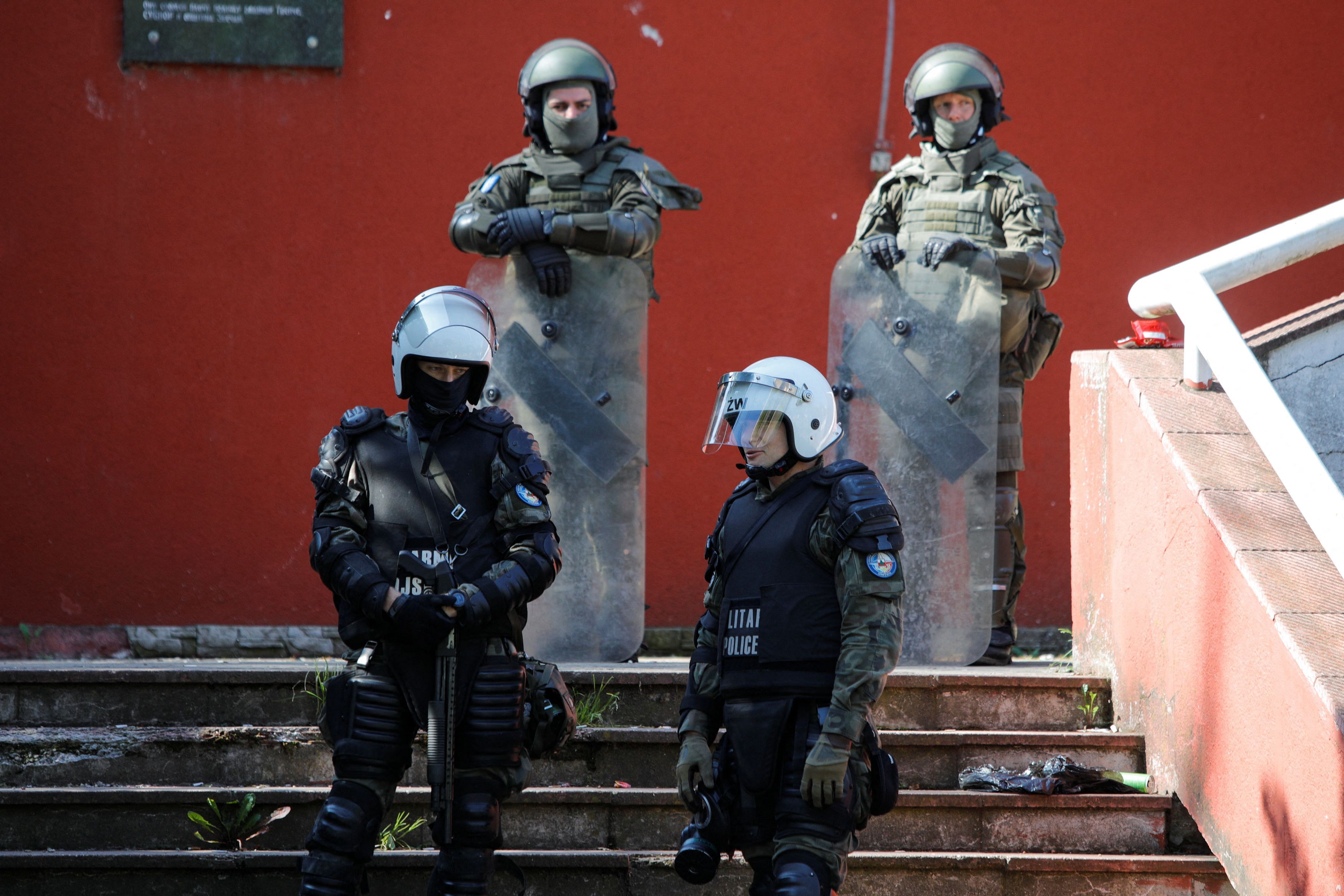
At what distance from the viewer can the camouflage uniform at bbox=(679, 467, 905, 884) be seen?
3797 millimetres

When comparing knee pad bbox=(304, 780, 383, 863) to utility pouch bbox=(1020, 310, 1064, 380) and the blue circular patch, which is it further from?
utility pouch bbox=(1020, 310, 1064, 380)

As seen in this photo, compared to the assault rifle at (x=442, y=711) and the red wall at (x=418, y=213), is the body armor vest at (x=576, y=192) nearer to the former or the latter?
the red wall at (x=418, y=213)

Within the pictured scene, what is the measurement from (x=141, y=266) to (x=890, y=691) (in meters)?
4.37

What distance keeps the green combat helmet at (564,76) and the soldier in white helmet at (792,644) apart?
7.81ft

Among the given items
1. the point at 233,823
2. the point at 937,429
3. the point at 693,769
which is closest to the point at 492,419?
the point at 693,769

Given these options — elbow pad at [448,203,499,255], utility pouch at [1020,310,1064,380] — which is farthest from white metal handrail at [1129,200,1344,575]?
elbow pad at [448,203,499,255]

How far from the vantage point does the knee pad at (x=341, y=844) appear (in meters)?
4.03

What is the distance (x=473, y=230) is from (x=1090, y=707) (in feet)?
9.63

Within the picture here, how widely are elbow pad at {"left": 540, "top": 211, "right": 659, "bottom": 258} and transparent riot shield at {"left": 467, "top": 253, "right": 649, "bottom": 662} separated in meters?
0.12

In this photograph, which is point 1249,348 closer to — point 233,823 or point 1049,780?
point 1049,780

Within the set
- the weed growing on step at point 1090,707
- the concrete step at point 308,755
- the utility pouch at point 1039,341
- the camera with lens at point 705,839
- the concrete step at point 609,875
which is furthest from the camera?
the utility pouch at point 1039,341

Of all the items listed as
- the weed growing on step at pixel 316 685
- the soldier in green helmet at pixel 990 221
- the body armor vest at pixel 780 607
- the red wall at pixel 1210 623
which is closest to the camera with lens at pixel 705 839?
the body armor vest at pixel 780 607

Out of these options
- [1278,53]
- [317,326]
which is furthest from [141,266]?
[1278,53]

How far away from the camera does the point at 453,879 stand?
A: 13.4ft
